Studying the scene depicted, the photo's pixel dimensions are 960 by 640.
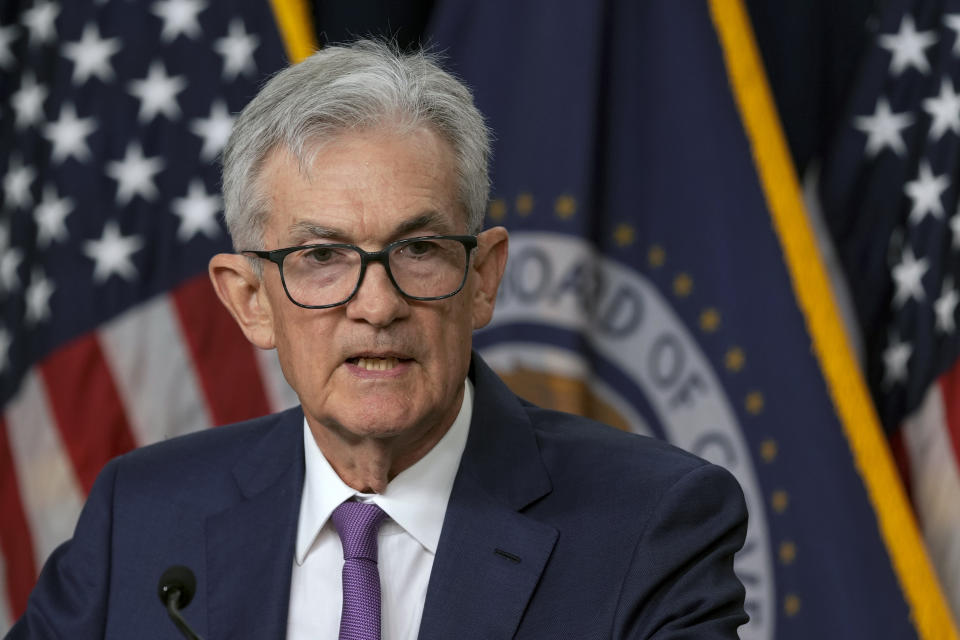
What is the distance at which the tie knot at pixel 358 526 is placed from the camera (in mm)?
1604

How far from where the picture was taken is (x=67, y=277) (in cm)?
307

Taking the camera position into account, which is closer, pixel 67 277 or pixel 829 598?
pixel 829 598

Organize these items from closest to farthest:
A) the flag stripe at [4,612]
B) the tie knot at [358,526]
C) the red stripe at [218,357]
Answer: the tie knot at [358,526] < the flag stripe at [4,612] < the red stripe at [218,357]

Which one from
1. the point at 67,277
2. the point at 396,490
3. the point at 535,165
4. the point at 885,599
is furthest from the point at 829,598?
the point at 67,277

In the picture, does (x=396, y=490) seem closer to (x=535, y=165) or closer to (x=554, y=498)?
(x=554, y=498)

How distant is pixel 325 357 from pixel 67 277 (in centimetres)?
180

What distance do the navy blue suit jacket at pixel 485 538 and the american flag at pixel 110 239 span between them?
1.18m

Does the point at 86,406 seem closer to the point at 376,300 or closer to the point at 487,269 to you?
the point at 487,269

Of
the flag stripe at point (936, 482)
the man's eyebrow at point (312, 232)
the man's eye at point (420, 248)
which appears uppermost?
the man's eyebrow at point (312, 232)

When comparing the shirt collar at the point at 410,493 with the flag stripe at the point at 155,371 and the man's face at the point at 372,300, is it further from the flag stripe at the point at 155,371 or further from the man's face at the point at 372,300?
the flag stripe at the point at 155,371

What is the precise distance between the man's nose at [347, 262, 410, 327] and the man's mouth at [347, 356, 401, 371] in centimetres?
5

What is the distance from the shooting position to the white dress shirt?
5.34 ft

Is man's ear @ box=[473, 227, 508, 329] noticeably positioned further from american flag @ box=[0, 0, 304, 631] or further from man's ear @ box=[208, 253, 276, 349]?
american flag @ box=[0, 0, 304, 631]

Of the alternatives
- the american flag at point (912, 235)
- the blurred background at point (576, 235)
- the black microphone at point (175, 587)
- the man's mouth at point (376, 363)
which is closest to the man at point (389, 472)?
the man's mouth at point (376, 363)
